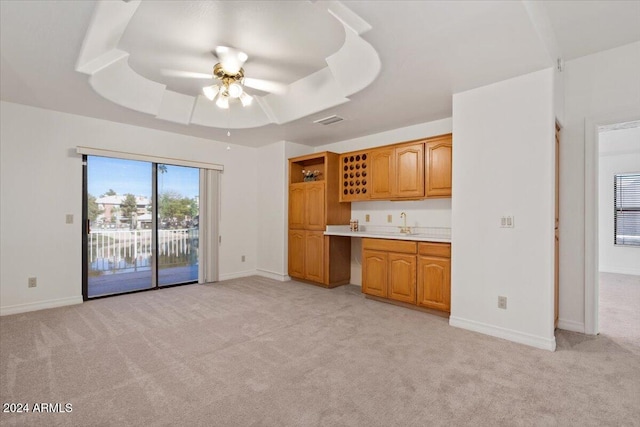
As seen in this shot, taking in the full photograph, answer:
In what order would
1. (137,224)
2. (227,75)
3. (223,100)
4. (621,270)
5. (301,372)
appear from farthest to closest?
(621,270) < (137,224) < (223,100) < (227,75) < (301,372)

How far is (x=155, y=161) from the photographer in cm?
479

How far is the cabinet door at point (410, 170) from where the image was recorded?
406 centimetres

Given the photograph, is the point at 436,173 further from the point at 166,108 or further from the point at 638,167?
the point at 638,167

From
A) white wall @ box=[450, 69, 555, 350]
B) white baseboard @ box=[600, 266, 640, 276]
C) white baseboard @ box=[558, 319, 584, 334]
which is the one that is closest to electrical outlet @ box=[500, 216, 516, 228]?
white wall @ box=[450, 69, 555, 350]

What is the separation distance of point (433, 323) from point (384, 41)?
9.26 feet

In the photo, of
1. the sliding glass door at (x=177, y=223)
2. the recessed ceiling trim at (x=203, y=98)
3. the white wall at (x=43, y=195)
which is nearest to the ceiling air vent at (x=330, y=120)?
the recessed ceiling trim at (x=203, y=98)

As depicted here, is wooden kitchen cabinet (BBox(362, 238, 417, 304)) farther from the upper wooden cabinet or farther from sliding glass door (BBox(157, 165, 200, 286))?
sliding glass door (BBox(157, 165, 200, 286))

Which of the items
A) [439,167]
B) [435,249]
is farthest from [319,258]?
[439,167]

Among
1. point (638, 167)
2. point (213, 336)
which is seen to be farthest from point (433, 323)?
point (638, 167)

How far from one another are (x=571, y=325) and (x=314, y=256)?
336 cm

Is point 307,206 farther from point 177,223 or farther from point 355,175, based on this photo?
A: point 177,223

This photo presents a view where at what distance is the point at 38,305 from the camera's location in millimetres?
3871

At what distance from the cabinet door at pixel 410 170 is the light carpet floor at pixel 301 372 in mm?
1611

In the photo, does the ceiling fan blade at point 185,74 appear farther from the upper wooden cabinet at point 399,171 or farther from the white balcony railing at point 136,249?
the white balcony railing at point 136,249
